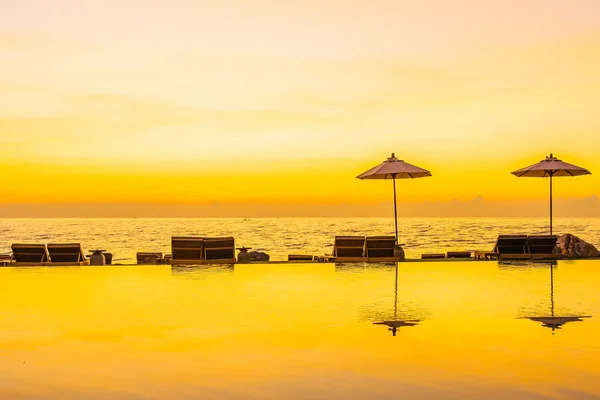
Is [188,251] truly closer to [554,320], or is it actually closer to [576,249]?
[554,320]

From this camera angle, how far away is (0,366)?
24.8ft

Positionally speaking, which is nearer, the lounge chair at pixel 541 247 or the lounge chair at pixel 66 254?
the lounge chair at pixel 66 254

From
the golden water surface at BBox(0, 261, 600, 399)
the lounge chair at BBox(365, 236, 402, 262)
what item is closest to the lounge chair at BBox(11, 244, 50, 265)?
the golden water surface at BBox(0, 261, 600, 399)

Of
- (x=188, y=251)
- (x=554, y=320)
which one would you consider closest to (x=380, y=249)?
(x=188, y=251)

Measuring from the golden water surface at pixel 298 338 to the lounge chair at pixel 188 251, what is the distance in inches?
170

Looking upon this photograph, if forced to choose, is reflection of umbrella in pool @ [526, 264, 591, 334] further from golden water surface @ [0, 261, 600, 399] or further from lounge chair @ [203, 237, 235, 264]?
lounge chair @ [203, 237, 235, 264]

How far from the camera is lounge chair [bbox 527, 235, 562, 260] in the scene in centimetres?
2062

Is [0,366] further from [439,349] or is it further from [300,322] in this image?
[439,349]

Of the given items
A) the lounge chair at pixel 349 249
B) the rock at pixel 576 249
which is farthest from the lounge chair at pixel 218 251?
the rock at pixel 576 249

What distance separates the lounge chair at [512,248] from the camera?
2086cm

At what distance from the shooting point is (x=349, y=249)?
812 inches

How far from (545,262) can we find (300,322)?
1220 cm

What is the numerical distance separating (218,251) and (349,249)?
398 cm

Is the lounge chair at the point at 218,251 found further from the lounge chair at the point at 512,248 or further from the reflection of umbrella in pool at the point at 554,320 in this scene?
the reflection of umbrella in pool at the point at 554,320
